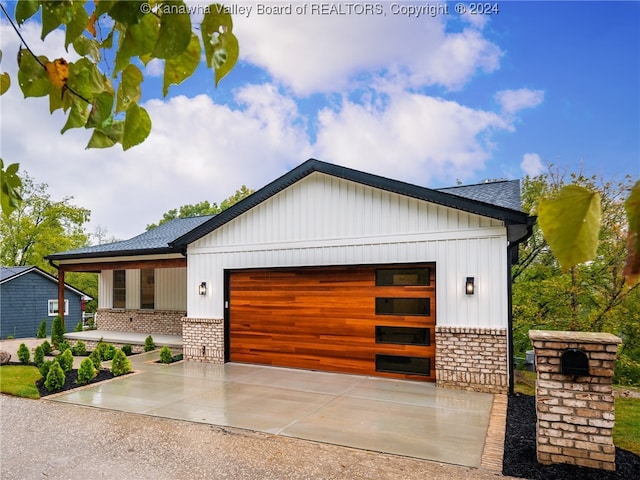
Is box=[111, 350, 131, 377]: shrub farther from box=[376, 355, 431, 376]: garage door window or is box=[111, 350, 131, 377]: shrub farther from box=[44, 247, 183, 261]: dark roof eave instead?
box=[376, 355, 431, 376]: garage door window

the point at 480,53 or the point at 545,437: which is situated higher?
the point at 480,53

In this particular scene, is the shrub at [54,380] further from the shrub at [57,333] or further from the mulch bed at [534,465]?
the mulch bed at [534,465]

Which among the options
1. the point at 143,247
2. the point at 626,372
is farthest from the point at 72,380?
the point at 626,372

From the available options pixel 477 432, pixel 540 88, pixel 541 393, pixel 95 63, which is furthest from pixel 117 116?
pixel 540 88

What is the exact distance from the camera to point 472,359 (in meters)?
7.43

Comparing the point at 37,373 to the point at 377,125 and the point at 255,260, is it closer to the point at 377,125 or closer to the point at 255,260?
the point at 255,260

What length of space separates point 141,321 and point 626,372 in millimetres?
14607

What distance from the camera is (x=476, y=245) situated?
7.58 meters

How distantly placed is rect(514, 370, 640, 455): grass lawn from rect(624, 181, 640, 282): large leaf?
19.0 ft

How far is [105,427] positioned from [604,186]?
493 inches

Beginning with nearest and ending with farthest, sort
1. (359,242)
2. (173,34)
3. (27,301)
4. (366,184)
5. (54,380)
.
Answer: (173,34), (54,380), (366,184), (359,242), (27,301)

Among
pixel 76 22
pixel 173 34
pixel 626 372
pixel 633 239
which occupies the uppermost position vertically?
pixel 76 22

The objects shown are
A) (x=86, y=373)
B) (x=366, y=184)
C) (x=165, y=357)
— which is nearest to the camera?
(x=86, y=373)

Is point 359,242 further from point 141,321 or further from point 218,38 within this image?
point 141,321
